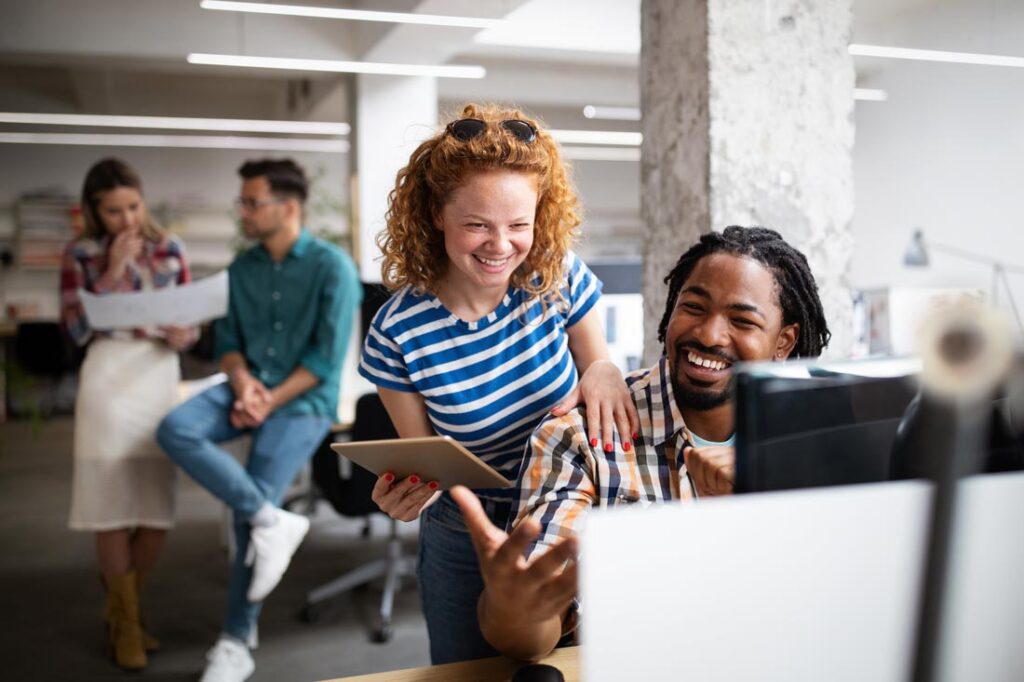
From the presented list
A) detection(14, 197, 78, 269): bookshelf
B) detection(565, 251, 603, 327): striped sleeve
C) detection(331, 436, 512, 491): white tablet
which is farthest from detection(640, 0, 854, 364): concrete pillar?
detection(14, 197, 78, 269): bookshelf

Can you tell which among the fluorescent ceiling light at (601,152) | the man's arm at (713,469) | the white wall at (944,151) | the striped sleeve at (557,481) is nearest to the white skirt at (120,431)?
the striped sleeve at (557,481)

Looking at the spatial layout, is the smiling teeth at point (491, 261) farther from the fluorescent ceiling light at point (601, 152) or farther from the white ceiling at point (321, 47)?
the fluorescent ceiling light at point (601, 152)

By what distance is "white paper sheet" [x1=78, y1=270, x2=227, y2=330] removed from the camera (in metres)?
3.02

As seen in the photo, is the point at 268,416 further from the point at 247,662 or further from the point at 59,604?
the point at 59,604

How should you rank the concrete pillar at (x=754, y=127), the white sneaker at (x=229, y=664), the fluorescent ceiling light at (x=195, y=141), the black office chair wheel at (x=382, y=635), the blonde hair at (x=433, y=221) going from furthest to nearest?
1. the fluorescent ceiling light at (x=195, y=141)
2. the black office chair wheel at (x=382, y=635)
3. the white sneaker at (x=229, y=664)
4. the concrete pillar at (x=754, y=127)
5. the blonde hair at (x=433, y=221)

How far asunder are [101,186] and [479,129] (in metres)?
2.15

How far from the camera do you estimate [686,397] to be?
4.29 feet

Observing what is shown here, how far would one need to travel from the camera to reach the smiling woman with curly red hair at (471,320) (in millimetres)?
1464

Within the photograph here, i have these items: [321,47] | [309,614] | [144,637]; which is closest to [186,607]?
[144,637]

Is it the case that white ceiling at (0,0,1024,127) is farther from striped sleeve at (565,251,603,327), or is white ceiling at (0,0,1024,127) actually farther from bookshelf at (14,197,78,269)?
striped sleeve at (565,251,603,327)

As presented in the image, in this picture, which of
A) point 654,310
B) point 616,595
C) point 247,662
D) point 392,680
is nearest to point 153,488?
point 247,662

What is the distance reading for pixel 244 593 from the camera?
291cm

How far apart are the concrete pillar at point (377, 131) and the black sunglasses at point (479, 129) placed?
5086 mm

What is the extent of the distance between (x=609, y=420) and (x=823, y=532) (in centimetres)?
71
